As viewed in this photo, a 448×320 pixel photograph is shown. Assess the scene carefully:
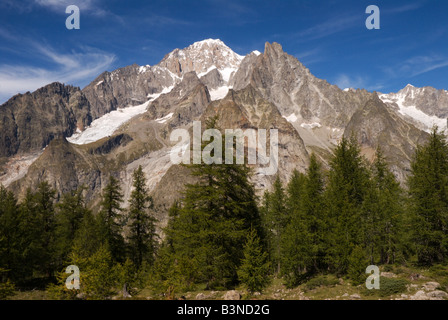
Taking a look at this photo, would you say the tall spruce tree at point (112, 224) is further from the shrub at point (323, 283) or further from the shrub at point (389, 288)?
the shrub at point (389, 288)

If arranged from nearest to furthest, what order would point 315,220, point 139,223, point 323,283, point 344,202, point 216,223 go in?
point 216,223 → point 323,283 → point 344,202 → point 315,220 → point 139,223

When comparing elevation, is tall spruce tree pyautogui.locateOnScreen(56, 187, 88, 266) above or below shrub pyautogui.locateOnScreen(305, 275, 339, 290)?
above

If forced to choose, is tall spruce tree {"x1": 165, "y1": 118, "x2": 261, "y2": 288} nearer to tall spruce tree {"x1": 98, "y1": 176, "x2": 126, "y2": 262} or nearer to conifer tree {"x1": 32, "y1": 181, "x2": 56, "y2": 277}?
tall spruce tree {"x1": 98, "y1": 176, "x2": 126, "y2": 262}

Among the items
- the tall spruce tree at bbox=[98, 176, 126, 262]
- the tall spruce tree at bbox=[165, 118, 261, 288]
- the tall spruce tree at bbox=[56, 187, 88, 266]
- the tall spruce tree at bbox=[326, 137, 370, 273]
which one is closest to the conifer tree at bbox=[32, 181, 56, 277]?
the tall spruce tree at bbox=[56, 187, 88, 266]

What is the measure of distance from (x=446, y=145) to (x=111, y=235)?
3536 cm

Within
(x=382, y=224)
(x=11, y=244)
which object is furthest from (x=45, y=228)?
(x=382, y=224)

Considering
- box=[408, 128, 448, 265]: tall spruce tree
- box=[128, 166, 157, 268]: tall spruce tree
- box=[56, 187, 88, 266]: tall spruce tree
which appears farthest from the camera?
box=[56, 187, 88, 266]: tall spruce tree

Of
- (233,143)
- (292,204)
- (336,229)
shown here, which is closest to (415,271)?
(336,229)

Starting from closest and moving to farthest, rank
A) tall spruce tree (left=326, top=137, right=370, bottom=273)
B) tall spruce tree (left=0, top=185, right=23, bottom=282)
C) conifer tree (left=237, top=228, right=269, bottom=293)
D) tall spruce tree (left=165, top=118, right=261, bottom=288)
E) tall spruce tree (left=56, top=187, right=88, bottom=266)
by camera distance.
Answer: conifer tree (left=237, top=228, right=269, bottom=293)
tall spruce tree (left=165, top=118, right=261, bottom=288)
tall spruce tree (left=326, top=137, right=370, bottom=273)
tall spruce tree (left=0, top=185, right=23, bottom=282)
tall spruce tree (left=56, top=187, right=88, bottom=266)

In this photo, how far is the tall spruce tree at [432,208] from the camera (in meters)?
21.8

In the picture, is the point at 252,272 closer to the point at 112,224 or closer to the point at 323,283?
the point at 323,283

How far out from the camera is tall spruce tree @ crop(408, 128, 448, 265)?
2175 centimetres

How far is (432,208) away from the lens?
21594mm
